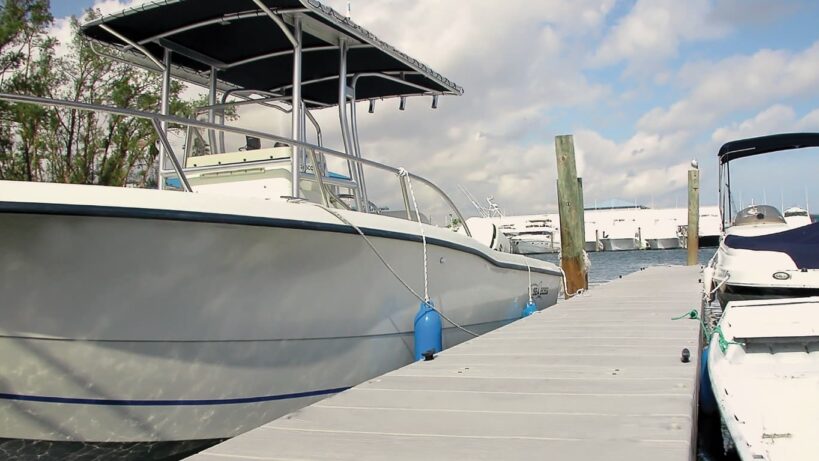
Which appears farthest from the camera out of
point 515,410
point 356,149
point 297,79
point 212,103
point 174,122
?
point 356,149

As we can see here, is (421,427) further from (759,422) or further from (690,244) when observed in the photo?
(690,244)

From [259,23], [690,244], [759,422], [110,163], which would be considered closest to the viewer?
[759,422]

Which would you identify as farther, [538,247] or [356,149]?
[538,247]

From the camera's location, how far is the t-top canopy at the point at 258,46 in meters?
4.91

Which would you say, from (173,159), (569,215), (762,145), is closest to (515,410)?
(173,159)

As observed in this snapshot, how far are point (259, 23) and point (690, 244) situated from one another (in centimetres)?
1387

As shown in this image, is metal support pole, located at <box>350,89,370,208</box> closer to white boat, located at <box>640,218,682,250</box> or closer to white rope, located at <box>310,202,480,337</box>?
white rope, located at <box>310,202,480,337</box>

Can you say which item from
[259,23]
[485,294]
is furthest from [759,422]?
[259,23]

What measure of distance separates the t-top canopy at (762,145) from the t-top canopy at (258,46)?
15.6 ft

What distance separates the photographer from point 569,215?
980cm

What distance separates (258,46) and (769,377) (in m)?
4.74

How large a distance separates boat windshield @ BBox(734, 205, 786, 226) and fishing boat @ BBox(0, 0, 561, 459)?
16.0 ft

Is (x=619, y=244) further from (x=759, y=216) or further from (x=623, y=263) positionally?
(x=759, y=216)

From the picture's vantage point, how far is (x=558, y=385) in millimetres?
3049
